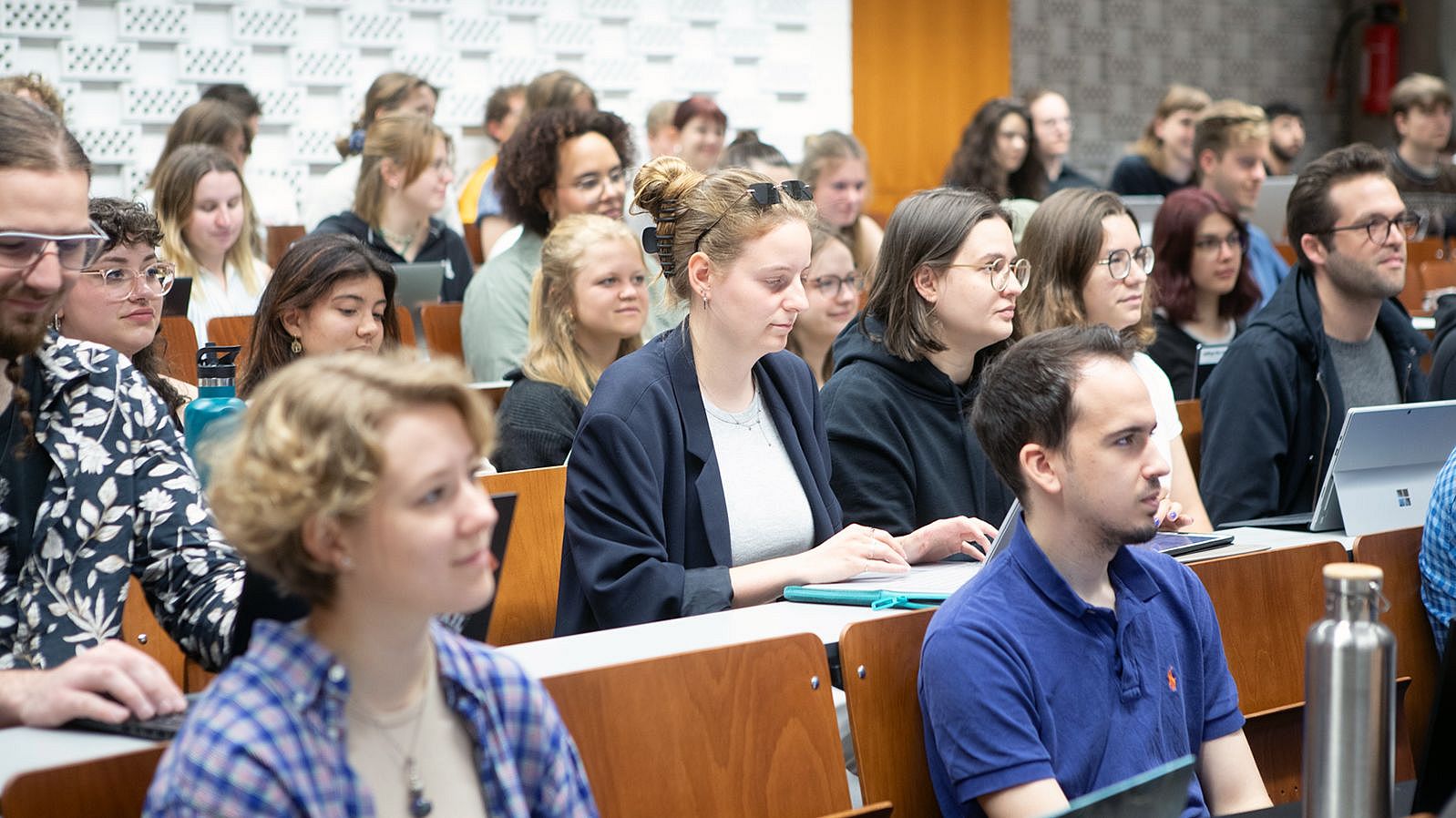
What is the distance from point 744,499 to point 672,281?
45 cm

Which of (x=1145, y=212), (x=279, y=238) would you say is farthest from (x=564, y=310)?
(x=279, y=238)

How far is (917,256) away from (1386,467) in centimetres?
103

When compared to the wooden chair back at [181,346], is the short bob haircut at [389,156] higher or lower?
higher

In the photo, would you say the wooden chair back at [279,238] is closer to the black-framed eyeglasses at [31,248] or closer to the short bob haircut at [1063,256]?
the short bob haircut at [1063,256]

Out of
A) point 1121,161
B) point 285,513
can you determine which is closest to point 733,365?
point 285,513

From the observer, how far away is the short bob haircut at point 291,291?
321 cm

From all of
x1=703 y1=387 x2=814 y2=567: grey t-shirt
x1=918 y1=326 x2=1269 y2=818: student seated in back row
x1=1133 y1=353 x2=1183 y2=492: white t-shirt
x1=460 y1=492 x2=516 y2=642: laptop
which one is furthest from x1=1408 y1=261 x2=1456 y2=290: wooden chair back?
x1=460 y1=492 x2=516 y2=642: laptop

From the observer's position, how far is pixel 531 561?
2.98m

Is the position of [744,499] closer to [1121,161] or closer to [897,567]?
[897,567]

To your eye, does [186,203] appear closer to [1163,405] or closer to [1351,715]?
[1163,405]

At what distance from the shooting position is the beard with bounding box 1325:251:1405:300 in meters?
3.79

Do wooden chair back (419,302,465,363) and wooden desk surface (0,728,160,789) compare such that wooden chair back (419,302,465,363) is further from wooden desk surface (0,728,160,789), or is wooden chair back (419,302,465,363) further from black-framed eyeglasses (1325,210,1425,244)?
wooden desk surface (0,728,160,789)

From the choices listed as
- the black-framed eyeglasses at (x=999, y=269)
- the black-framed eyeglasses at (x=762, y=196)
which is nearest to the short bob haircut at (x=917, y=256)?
the black-framed eyeglasses at (x=999, y=269)

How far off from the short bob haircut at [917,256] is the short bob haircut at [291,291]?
3.49 feet
